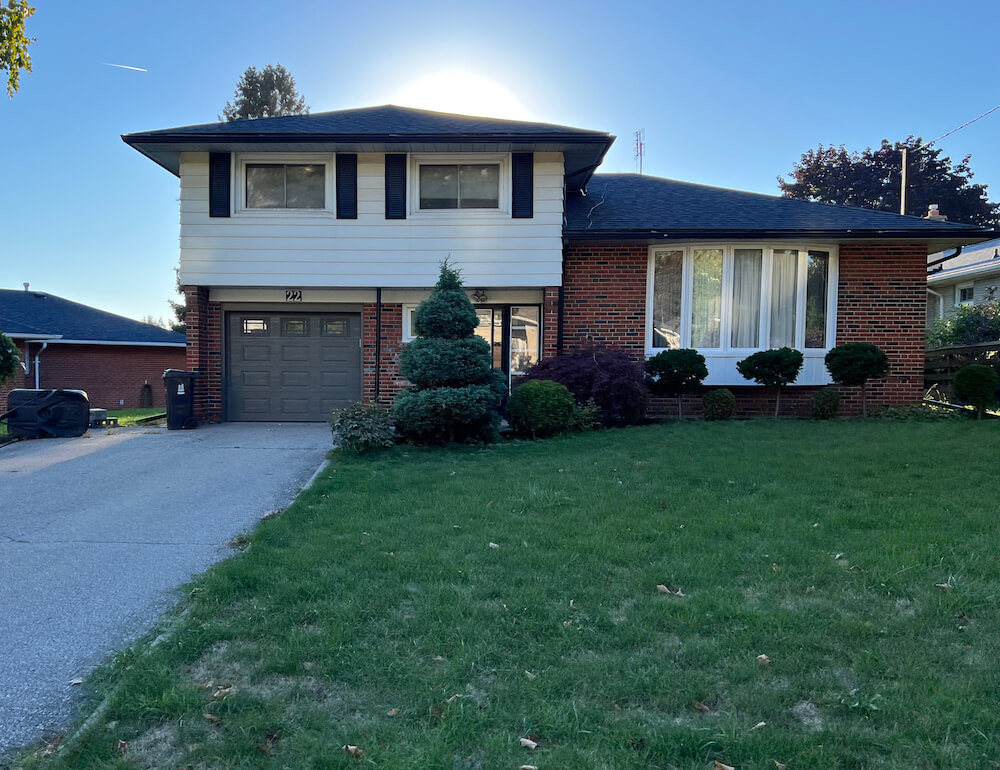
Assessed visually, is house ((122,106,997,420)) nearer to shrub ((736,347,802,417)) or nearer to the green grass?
shrub ((736,347,802,417))

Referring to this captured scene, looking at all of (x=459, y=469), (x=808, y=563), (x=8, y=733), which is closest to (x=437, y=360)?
(x=459, y=469)

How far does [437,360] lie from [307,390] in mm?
4434

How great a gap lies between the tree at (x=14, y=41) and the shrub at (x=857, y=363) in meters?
11.7

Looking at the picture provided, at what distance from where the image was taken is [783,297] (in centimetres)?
1212

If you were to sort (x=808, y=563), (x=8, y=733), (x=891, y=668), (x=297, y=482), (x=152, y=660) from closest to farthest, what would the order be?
(x=8, y=733)
(x=891, y=668)
(x=152, y=660)
(x=808, y=563)
(x=297, y=482)

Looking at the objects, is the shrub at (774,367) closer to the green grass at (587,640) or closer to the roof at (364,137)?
the roof at (364,137)

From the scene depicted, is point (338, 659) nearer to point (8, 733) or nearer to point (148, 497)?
point (8, 733)

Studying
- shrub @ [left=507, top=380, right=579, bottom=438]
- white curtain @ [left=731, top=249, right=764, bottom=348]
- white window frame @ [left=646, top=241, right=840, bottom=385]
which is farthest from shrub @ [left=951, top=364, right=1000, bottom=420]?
shrub @ [left=507, top=380, right=579, bottom=438]

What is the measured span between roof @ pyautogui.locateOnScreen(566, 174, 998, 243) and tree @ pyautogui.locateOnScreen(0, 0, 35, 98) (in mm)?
7631

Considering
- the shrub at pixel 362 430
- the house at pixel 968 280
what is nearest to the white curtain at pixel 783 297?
the shrub at pixel 362 430

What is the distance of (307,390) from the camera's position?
41.0 ft

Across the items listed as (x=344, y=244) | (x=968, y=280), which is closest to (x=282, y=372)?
(x=344, y=244)

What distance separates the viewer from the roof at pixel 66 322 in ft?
75.1

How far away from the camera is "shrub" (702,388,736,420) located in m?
11.2
